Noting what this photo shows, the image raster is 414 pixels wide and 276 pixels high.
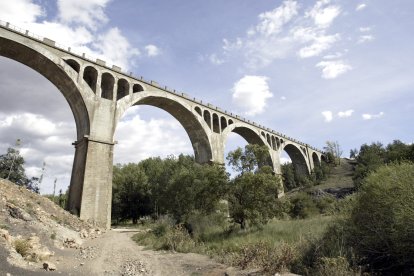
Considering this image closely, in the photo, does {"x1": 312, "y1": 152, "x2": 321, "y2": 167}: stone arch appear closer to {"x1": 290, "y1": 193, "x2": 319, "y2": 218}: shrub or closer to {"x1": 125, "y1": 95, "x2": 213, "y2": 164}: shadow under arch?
{"x1": 290, "y1": 193, "x2": 319, "y2": 218}: shrub

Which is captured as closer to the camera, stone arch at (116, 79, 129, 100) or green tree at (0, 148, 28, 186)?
stone arch at (116, 79, 129, 100)

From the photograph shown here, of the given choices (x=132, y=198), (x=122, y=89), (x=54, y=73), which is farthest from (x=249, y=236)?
(x=132, y=198)

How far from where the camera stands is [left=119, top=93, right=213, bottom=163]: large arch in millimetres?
28766

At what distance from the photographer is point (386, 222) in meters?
6.81

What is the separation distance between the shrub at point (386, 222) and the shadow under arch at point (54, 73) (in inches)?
696

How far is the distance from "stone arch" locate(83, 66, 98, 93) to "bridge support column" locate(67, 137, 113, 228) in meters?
4.49

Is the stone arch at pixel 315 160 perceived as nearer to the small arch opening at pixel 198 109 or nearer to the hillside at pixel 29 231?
the small arch opening at pixel 198 109

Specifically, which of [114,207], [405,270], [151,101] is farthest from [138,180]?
[405,270]

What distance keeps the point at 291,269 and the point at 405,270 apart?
2225mm

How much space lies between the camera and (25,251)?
7914mm

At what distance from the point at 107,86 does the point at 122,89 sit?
1.75 metres

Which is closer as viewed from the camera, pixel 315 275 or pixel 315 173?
pixel 315 275

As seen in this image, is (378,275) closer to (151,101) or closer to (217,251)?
(217,251)

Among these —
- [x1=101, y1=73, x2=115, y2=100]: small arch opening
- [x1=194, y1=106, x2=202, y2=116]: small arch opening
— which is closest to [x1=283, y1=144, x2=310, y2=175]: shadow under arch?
[x1=194, y1=106, x2=202, y2=116]: small arch opening
